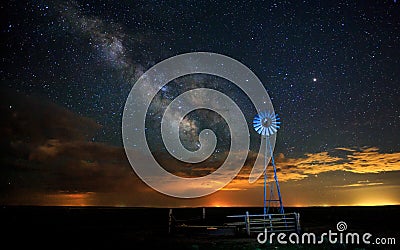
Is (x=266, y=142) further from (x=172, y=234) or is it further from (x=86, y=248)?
(x=86, y=248)

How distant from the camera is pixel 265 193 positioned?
23719 mm

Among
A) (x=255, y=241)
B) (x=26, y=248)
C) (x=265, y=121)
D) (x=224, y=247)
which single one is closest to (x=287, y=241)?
(x=255, y=241)

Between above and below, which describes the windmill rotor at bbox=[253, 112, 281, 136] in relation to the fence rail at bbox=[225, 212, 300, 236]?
above

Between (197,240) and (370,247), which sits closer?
(370,247)

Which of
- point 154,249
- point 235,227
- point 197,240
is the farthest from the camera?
point 235,227

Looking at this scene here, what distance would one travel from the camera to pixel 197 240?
19.5 meters

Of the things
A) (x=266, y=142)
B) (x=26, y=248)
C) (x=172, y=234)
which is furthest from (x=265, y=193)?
(x=26, y=248)

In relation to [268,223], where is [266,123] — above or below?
above

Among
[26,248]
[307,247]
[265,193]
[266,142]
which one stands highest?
[266,142]

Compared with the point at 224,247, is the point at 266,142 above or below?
above

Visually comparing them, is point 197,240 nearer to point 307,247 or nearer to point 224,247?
point 224,247

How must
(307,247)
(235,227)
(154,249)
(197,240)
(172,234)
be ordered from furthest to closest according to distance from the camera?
(172,234) → (235,227) → (197,240) → (154,249) → (307,247)

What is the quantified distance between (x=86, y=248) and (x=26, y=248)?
3848 millimetres

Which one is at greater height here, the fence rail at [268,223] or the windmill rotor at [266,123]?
the windmill rotor at [266,123]
